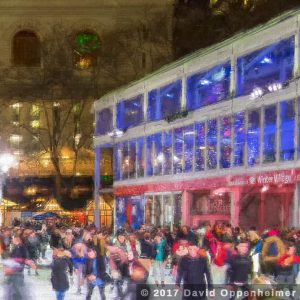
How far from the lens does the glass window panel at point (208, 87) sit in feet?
98.4

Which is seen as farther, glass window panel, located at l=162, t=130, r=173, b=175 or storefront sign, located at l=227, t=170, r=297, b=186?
glass window panel, located at l=162, t=130, r=173, b=175

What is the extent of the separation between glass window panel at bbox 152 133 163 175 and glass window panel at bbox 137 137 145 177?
121 centimetres

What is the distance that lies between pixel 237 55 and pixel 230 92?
1.50 m

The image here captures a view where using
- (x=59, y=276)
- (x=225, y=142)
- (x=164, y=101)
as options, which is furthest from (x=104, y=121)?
(x=59, y=276)

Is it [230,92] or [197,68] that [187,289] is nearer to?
[230,92]

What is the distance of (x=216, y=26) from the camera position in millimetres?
52594

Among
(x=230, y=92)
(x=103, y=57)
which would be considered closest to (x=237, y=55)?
(x=230, y=92)

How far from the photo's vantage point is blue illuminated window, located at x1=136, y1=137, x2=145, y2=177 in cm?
3762

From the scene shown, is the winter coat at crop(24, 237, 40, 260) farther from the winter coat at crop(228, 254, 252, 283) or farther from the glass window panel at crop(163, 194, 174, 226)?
the winter coat at crop(228, 254, 252, 283)

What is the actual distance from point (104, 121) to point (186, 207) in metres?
11.3

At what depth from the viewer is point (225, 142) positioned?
29.8 metres

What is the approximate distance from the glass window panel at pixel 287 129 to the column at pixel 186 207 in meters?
7.45

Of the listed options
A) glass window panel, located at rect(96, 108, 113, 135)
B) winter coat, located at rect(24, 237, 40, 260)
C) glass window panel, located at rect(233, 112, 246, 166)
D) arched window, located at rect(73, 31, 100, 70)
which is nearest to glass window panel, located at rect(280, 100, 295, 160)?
glass window panel, located at rect(233, 112, 246, 166)

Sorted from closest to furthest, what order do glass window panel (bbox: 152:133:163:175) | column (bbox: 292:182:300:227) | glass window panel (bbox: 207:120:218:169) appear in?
column (bbox: 292:182:300:227), glass window panel (bbox: 207:120:218:169), glass window panel (bbox: 152:133:163:175)
